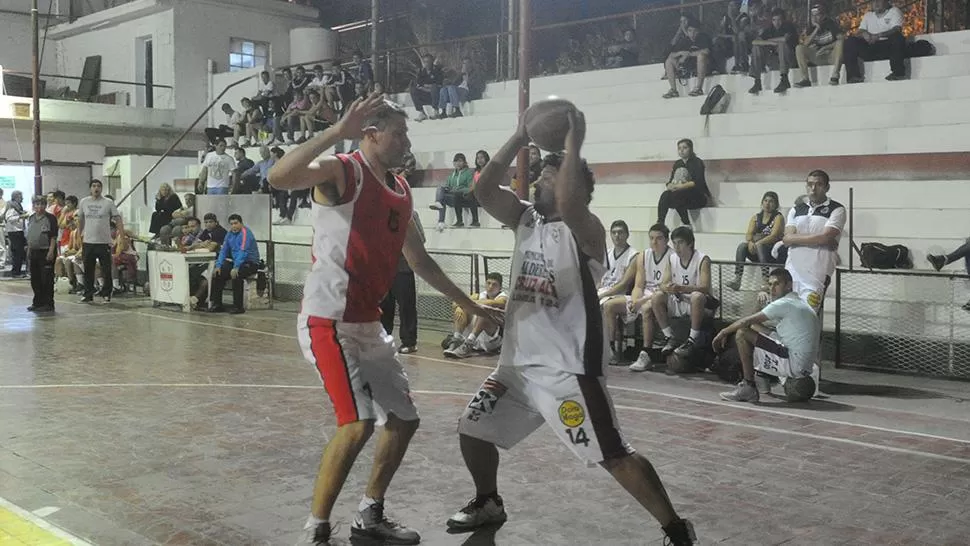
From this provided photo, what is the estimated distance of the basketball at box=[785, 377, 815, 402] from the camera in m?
8.09

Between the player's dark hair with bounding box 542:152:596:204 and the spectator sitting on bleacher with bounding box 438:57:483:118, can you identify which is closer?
the player's dark hair with bounding box 542:152:596:204

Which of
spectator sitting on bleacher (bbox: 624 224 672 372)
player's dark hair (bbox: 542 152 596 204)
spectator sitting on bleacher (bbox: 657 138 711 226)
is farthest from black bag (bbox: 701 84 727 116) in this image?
player's dark hair (bbox: 542 152 596 204)

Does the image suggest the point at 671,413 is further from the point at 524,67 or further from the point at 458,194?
the point at 458,194

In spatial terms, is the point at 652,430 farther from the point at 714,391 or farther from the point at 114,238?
the point at 114,238

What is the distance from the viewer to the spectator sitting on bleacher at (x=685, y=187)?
517 inches

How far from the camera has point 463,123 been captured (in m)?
18.6

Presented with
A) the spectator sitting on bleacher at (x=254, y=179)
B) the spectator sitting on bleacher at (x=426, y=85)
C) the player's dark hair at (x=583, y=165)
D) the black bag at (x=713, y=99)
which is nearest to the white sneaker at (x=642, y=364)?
the player's dark hair at (x=583, y=165)

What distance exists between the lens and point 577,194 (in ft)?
13.3

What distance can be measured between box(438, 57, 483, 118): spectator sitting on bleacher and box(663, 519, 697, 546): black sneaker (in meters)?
15.5

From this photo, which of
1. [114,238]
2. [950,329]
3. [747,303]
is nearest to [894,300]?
[950,329]

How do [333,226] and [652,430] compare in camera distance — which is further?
[652,430]

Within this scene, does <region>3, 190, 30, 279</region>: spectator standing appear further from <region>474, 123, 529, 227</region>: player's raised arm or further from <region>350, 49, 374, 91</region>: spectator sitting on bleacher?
<region>474, 123, 529, 227</region>: player's raised arm

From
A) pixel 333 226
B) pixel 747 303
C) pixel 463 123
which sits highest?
pixel 463 123

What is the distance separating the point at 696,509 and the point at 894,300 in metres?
5.57
